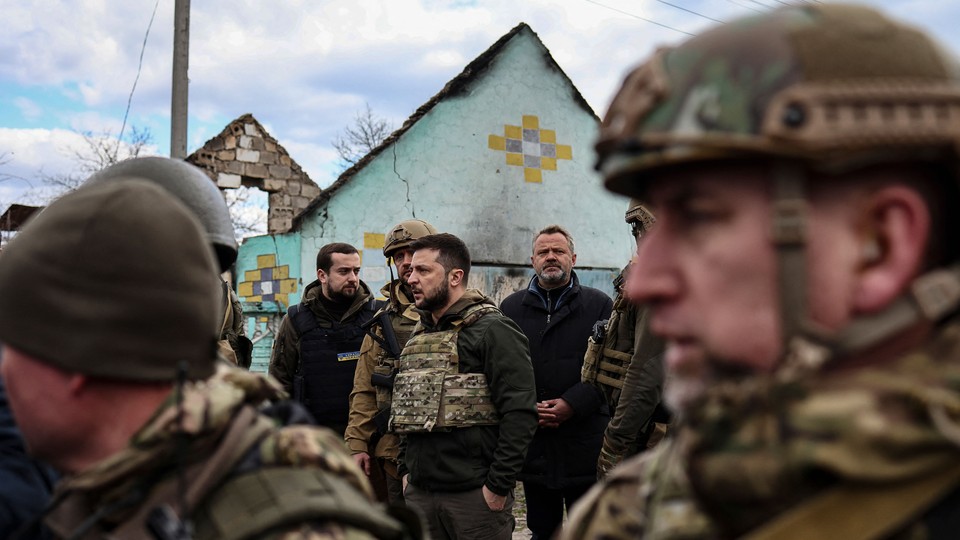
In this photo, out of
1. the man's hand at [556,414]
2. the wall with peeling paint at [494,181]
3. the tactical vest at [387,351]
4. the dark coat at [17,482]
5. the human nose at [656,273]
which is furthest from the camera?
the wall with peeling paint at [494,181]

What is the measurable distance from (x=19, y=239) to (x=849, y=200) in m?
1.41

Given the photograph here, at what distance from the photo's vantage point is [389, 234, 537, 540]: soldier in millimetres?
4414

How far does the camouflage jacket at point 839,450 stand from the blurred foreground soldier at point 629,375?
125 inches

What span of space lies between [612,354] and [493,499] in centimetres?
104

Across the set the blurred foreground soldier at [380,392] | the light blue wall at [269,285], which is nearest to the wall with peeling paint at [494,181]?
the light blue wall at [269,285]

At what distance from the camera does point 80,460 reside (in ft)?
4.82

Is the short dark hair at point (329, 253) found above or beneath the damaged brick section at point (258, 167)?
beneath

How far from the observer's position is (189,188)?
2.69 metres

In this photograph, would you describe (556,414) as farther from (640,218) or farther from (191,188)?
(191,188)

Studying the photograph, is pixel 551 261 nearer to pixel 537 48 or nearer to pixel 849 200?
pixel 849 200

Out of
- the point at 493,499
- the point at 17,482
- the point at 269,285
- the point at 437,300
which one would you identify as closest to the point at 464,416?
the point at 493,499

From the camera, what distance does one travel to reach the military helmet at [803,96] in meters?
0.98

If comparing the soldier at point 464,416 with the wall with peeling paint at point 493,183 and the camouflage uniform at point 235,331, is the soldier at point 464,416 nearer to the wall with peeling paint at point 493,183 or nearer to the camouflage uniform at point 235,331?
the camouflage uniform at point 235,331

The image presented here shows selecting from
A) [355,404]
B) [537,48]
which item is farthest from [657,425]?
[537,48]
